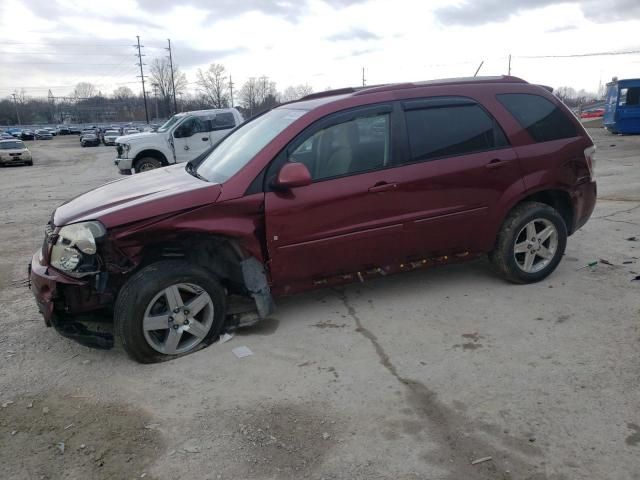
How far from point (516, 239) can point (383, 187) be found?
1433mm

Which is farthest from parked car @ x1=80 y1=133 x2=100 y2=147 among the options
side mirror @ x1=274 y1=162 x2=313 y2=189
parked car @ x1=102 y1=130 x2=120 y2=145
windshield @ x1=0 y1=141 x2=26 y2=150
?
side mirror @ x1=274 y1=162 x2=313 y2=189

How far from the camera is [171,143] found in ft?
48.0

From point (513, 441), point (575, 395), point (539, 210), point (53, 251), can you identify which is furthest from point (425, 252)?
point (53, 251)

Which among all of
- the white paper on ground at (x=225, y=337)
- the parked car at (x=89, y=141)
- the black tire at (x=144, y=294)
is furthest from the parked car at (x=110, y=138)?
the black tire at (x=144, y=294)

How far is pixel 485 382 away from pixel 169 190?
102 inches

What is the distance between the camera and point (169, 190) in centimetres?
386

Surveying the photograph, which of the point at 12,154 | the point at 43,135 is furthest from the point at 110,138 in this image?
the point at 43,135

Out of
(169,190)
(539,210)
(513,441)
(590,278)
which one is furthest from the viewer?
(590,278)

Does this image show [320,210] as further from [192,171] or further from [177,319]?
[192,171]

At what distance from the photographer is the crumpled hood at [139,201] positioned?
3.52 meters

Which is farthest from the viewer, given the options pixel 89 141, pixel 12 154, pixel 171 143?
pixel 89 141

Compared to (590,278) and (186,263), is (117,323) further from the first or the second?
(590,278)

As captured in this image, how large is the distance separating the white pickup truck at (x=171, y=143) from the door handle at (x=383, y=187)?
37.4 feet

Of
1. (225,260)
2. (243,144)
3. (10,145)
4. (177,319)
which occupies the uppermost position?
(10,145)
